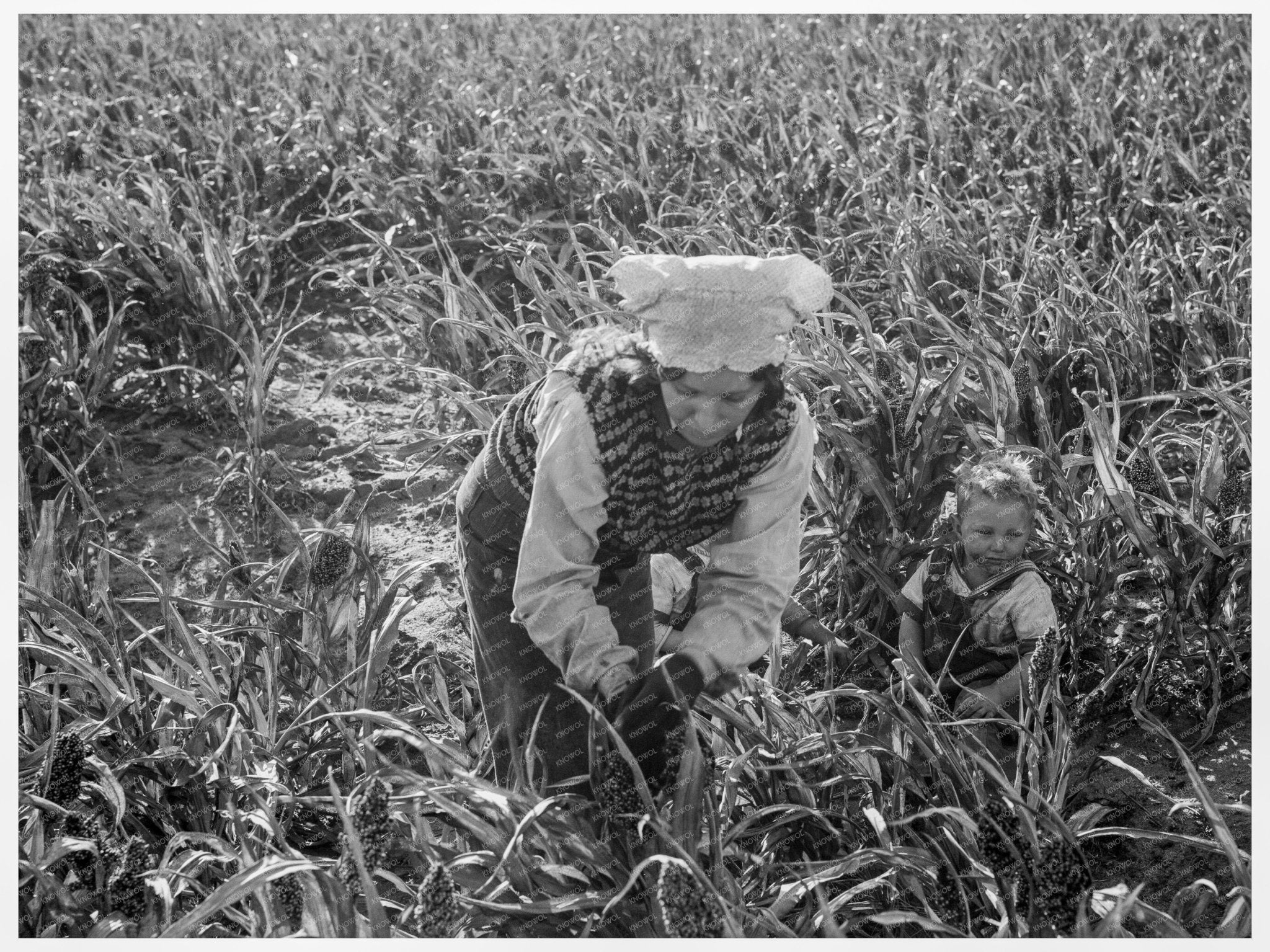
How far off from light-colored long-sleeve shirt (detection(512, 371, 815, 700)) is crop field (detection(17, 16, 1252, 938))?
0.49ft

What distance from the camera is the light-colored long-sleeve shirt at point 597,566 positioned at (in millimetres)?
1602

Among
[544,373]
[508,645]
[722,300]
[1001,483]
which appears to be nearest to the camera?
[722,300]

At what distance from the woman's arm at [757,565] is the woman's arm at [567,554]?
0.11 m

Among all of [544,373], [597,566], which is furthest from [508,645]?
[544,373]

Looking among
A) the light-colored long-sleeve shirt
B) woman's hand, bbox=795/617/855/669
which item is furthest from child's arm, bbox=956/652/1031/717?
the light-colored long-sleeve shirt

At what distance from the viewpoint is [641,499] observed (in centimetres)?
169

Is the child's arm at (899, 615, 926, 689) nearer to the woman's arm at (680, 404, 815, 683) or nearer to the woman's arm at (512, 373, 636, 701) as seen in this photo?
the woman's arm at (680, 404, 815, 683)

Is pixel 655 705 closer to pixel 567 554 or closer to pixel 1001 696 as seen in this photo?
pixel 567 554

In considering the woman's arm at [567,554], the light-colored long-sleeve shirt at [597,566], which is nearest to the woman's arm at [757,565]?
the light-colored long-sleeve shirt at [597,566]

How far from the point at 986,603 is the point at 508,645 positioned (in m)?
0.80

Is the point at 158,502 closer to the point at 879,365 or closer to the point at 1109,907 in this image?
the point at 879,365

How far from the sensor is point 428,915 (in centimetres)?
144

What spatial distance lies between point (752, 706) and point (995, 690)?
0.39 meters
